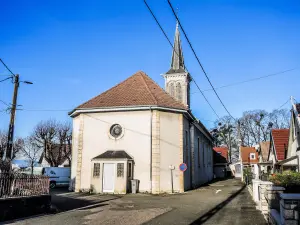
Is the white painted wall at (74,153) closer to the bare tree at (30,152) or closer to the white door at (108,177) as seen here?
the white door at (108,177)

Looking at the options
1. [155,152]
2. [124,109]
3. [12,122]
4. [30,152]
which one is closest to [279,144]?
[155,152]

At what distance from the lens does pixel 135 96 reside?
23047 millimetres

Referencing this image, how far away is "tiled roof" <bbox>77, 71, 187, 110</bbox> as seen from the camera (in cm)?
2214

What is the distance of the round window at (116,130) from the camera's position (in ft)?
72.0

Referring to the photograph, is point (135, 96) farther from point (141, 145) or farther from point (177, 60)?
point (177, 60)

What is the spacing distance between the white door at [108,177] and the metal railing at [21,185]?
8.32m

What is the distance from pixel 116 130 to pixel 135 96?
10.7ft

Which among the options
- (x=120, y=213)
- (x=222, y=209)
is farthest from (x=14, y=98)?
(x=222, y=209)

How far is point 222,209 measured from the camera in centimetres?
1296

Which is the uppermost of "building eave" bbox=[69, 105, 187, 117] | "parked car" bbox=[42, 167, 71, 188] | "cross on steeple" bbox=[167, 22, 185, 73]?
"cross on steeple" bbox=[167, 22, 185, 73]

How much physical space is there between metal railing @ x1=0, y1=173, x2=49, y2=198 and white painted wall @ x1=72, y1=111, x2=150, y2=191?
30.5ft

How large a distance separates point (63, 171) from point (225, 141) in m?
49.9

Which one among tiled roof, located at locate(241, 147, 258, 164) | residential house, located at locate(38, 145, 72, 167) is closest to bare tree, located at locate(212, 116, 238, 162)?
tiled roof, located at locate(241, 147, 258, 164)

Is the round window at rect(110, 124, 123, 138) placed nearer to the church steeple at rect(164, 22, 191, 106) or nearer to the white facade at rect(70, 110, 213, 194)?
the white facade at rect(70, 110, 213, 194)
